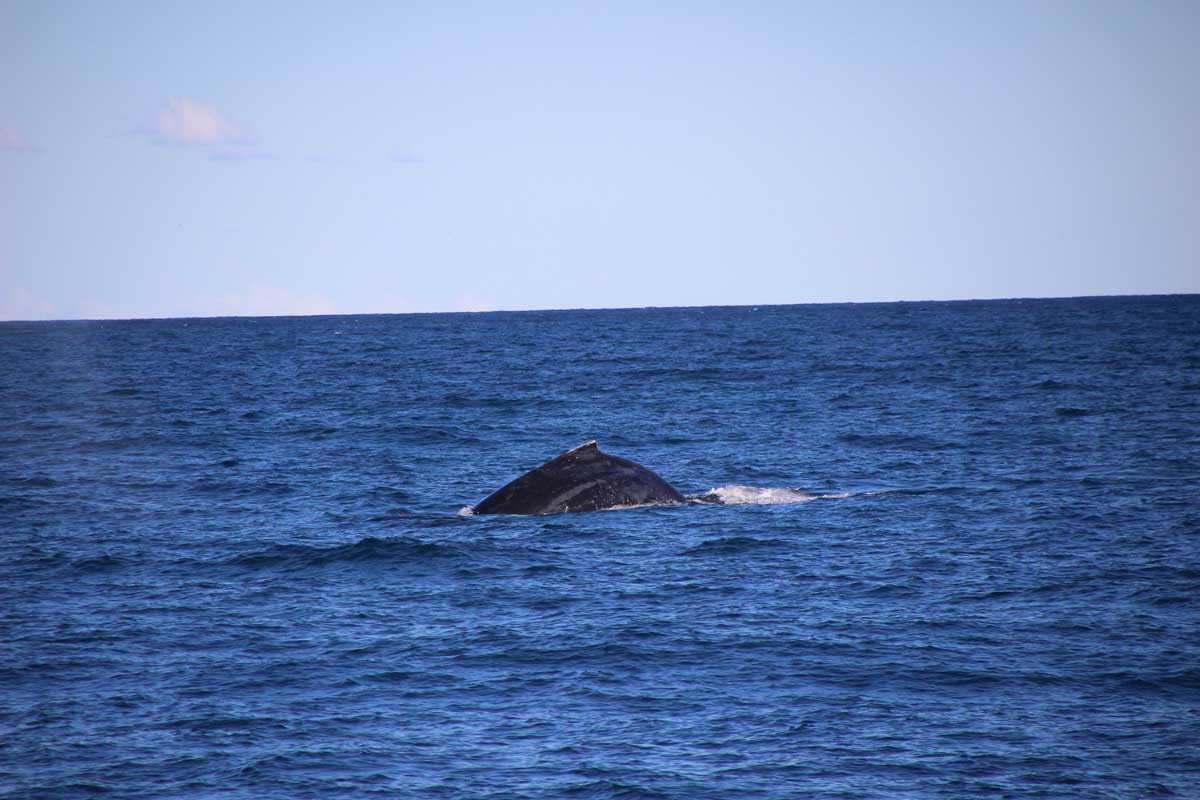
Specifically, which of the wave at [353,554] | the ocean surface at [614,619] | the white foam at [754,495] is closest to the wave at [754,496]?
the white foam at [754,495]

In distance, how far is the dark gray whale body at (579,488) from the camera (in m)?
21.4

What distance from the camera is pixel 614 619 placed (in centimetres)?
1448

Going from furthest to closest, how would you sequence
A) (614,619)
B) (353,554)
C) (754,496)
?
(754,496) → (353,554) → (614,619)

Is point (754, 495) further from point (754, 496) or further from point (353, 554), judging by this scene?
point (353, 554)

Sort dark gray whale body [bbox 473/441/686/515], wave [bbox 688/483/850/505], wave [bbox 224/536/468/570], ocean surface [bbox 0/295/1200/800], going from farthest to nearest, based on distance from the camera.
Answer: wave [bbox 688/483/850/505] → dark gray whale body [bbox 473/441/686/515] → wave [bbox 224/536/468/570] → ocean surface [bbox 0/295/1200/800]

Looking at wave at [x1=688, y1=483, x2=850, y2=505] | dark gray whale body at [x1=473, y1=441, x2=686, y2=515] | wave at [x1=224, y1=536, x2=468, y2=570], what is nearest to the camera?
wave at [x1=224, y1=536, x2=468, y2=570]

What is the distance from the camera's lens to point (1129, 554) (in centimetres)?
1780

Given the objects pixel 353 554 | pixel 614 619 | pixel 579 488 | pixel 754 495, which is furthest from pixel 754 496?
pixel 614 619

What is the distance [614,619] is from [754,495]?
9.52 meters

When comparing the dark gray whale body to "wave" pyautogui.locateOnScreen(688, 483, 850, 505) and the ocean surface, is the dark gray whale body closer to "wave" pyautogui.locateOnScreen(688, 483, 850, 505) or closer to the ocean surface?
the ocean surface

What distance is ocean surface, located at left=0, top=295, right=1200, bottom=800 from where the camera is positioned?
10125 mm

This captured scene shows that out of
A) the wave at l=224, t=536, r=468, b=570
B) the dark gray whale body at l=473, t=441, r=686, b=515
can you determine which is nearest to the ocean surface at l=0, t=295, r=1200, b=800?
the wave at l=224, t=536, r=468, b=570

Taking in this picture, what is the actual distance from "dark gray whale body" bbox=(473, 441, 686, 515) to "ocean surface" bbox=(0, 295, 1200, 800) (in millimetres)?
505

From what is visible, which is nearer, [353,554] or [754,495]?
[353,554]
